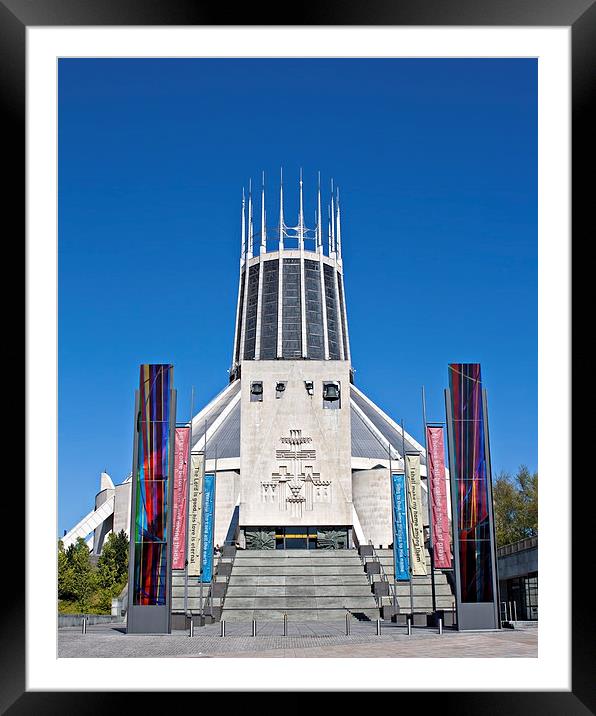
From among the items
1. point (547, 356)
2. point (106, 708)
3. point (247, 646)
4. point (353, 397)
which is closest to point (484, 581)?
point (247, 646)

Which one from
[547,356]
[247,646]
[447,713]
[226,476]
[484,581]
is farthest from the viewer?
[226,476]

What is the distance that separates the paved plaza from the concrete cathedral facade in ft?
27.8

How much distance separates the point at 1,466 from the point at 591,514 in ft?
17.1

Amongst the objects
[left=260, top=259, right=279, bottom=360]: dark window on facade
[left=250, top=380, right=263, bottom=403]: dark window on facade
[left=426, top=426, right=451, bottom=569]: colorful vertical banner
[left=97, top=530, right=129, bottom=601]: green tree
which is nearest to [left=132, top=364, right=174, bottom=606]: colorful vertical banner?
[left=426, top=426, right=451, bottom=569]: colorful vertical banner

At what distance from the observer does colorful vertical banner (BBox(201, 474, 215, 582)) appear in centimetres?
2739

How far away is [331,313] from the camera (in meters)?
69.9

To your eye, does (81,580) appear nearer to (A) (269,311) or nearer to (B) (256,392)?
(B) (256,392)

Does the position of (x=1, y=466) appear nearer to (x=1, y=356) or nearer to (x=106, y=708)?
(x=1, y=356)

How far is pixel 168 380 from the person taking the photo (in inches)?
805

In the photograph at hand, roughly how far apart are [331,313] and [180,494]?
46735mm

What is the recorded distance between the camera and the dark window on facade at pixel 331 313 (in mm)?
68500

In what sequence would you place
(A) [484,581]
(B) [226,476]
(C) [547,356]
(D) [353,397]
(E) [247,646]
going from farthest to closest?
1. (D) [353,397]
2. (B) [226,476]
3. (A) [484,581]
4. (E) [247,646]
5. (C) [547,356]

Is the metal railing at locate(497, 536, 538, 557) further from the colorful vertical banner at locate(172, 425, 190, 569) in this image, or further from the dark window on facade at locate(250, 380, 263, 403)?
the dark window on facade at locate(250, 380, 263, 403)

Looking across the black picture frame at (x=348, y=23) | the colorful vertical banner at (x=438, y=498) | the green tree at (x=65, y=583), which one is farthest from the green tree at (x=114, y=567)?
the black picture frame at (x=348, y=23)
